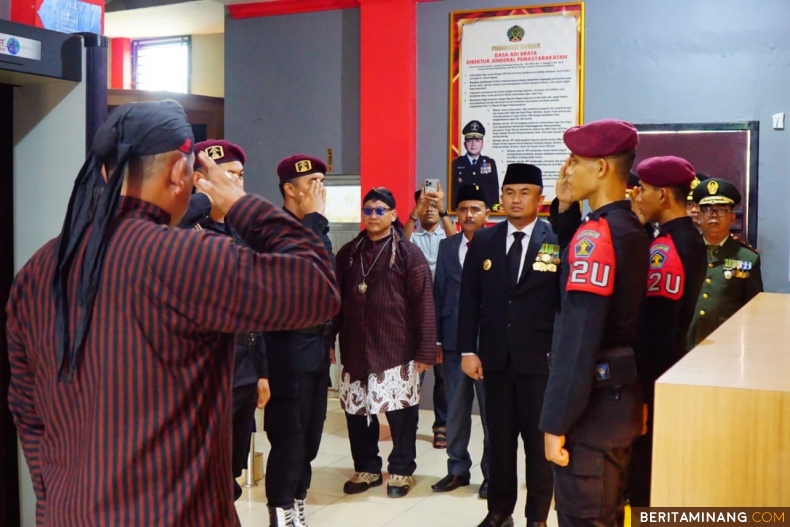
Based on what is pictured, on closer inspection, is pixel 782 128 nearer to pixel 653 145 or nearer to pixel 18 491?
pixel 653 145

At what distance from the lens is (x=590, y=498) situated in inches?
91.1

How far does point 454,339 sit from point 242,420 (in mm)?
1773

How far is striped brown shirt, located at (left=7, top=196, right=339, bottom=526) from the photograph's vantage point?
52.2 inches

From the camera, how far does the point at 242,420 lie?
309cm

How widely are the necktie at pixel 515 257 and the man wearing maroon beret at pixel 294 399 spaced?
79cm

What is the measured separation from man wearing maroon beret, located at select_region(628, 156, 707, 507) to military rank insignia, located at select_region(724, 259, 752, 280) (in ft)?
4.72

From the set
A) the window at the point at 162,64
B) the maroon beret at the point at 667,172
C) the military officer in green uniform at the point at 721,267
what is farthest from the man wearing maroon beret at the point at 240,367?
the window at the point at 162,64

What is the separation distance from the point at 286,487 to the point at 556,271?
142 centimetres

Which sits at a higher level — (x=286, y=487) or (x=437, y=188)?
(x=437, y=188)

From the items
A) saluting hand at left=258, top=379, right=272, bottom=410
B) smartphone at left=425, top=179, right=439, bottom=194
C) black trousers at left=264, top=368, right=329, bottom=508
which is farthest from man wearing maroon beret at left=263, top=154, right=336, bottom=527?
smartphone at left=425, top=179, right=439, bottom=194

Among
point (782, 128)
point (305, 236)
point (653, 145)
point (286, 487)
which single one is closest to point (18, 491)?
point (286, 487)

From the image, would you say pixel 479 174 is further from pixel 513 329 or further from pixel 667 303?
pixel 667 303

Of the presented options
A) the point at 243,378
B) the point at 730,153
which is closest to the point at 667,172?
the point at 243,378

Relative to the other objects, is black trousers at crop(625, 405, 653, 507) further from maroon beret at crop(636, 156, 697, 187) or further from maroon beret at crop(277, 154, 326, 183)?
maroon beret at crop(277, 154, 326, 183)
